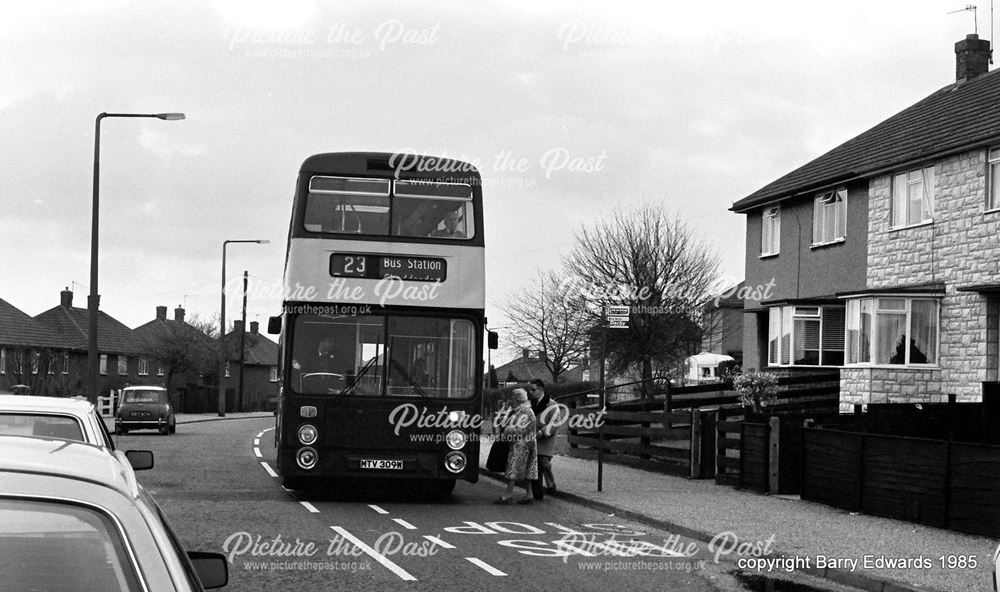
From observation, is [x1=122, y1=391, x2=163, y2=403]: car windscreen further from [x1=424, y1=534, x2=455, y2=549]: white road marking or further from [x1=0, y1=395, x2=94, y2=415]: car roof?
[x1=0, y1=395, x2=94, y2=415]: car roof

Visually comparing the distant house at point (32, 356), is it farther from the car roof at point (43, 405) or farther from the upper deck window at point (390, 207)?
the car roof at point (43, 405)

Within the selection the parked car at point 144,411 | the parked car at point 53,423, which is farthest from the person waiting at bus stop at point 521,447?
the parked car at point 144,411

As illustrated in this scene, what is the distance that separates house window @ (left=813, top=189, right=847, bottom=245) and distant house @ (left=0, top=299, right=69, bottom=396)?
3654 cm

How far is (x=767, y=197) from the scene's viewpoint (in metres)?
34.7

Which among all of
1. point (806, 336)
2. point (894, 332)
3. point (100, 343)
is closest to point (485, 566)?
point (894, 332)

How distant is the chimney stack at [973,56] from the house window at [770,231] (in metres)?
6.18

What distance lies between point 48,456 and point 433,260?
1239 cm

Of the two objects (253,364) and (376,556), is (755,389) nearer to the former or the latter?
(376,556)

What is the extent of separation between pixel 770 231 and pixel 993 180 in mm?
10124

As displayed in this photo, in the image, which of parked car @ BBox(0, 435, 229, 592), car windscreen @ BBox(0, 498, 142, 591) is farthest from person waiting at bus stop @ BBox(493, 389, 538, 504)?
car windscreen @ BBox(0, 498, 142, 591)

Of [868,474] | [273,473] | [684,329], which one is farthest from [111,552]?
[684,329]

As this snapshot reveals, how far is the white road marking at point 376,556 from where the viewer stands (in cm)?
1029

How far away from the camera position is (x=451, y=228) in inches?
628

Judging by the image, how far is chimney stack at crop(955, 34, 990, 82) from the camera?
33312mm
